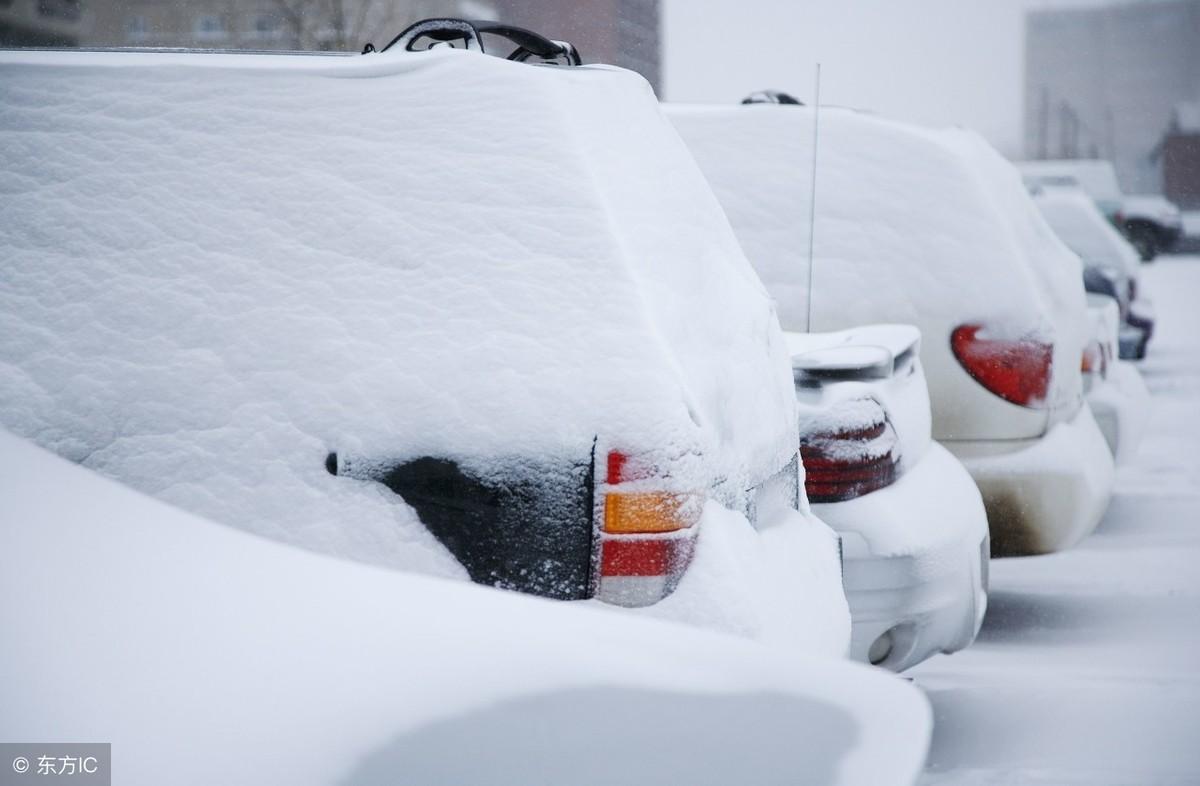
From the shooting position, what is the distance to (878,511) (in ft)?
12.6

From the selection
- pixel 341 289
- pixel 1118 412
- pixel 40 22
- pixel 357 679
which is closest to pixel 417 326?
pixel 341 289

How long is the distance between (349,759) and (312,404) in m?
1.08

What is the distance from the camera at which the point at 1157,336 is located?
1781cm

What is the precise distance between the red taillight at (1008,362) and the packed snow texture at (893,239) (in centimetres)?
3

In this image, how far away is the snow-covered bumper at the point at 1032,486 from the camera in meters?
5.12

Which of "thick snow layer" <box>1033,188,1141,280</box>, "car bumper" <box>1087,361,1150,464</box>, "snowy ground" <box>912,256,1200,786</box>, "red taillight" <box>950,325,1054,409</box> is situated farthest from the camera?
"thick snow layer" <box>1033,188,1141,280</box>

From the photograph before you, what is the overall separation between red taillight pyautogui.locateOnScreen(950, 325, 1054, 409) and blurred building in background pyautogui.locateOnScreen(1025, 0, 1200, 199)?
371ft

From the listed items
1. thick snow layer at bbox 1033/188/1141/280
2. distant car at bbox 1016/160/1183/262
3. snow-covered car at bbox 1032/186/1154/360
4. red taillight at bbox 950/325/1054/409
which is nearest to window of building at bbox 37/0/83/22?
distant car at bbox 1016/160/1183/262

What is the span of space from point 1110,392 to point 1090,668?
206cm

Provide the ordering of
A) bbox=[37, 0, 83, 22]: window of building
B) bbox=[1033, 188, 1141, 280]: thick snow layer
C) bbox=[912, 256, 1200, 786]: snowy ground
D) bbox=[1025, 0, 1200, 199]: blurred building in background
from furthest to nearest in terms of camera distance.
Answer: bbox=[1025, 0, 1200, 199]: blurred building in background < bbox=[37, 0, 83, 22]: window of building < bbox=[1033, 188, 1141, 280]: thick snow layer < bbox=[912, 256, 1200, 786]: snowy ground

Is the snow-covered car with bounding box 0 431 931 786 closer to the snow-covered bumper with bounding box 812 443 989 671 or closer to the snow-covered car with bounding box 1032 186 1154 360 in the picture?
the snow-covered bumper with bounding box 812 443 989 671

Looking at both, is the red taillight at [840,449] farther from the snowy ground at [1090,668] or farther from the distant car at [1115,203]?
the distant car at [1115,203]

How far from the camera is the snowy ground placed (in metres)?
3.98

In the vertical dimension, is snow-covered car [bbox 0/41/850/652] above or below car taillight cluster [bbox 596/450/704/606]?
above
